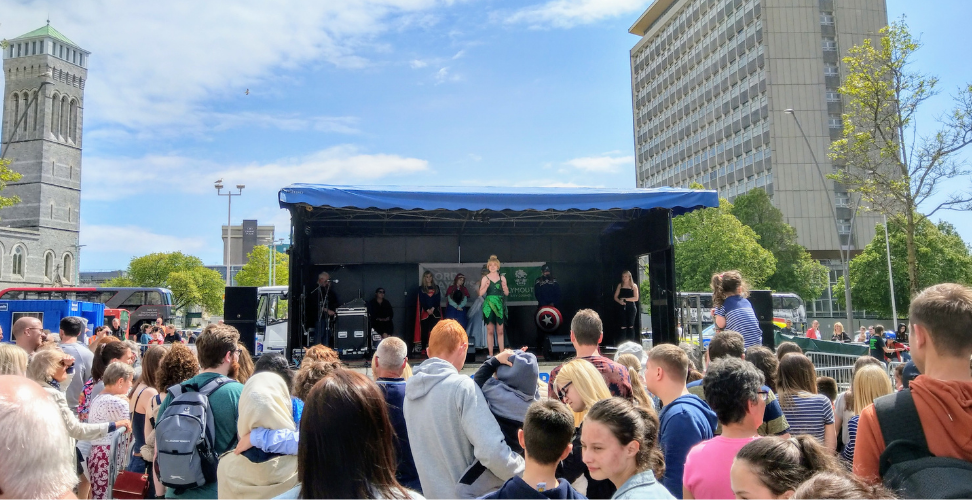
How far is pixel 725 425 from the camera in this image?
2.62 meters

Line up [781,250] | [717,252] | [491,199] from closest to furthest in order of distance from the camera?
[491,199] < [717,252] < [781,250]

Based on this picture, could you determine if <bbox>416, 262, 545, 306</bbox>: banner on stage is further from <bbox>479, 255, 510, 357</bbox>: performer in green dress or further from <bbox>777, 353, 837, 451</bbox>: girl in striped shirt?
<bbox>777, 353, 837, 451</bbox>: girl in striped shirt

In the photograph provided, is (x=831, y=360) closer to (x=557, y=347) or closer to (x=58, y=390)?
(x=557, y=347)

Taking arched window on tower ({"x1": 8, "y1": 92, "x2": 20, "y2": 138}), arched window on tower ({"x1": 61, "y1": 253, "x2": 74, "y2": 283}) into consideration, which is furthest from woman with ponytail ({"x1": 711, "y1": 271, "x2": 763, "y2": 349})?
arched window on tower ({"x1": 8, "y1": 92, "x2": 20, "y2": 138})

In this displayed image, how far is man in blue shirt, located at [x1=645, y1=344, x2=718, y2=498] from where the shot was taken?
2.81 m

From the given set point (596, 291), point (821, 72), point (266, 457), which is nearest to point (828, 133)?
point (821, 72)

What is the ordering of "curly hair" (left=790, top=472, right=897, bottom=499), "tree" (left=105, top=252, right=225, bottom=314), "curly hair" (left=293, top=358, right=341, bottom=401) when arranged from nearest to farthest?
"curly hair" (left=790, top=472, right=897, bottom=499)
"curly hair" (left=293, top=358, right=341, bottom=401)
"tree" (left=105, top=252, right=225, bottom=314)

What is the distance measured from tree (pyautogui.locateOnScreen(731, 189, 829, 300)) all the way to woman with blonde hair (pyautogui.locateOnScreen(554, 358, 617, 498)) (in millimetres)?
43452

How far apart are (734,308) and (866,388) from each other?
170 cm

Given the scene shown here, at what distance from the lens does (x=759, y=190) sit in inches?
1809

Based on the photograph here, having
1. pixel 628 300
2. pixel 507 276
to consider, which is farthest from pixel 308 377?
pixel 507 276

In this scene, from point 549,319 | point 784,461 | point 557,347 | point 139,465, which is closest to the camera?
point 784,461

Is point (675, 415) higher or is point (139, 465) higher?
point (675, 415)

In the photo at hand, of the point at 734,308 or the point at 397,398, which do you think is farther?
the point at 734,308
